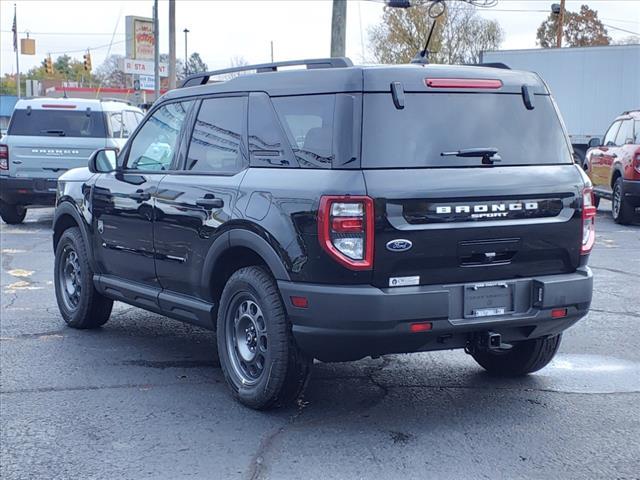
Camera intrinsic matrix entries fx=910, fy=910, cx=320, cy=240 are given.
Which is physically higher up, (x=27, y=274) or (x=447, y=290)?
(x=447, y=290)

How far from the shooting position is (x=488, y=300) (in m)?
4.95

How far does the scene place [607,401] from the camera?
18.2ft

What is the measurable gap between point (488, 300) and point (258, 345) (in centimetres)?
137

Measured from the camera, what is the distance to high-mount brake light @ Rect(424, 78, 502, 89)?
16.7 feet

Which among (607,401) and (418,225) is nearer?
(418,225)

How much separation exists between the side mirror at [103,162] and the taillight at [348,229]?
2.89 meters

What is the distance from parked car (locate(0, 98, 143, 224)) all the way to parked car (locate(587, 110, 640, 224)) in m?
8.43

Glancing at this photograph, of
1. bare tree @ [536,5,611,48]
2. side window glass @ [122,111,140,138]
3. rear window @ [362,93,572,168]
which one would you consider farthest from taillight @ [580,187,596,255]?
bare tree @ [536,5,611,48]

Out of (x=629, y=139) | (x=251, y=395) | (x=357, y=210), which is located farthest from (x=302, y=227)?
(x=629, y=139)

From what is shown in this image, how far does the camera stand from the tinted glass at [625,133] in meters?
15.5

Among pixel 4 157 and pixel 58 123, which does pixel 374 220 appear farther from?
pixel 58 123

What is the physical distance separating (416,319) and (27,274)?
23.0 ft

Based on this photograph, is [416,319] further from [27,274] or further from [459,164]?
[27,274]

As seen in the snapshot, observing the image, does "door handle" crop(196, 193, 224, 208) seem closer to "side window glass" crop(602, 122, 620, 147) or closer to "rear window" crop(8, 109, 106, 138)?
"rear window" crop(8, 109, 106, 138)
